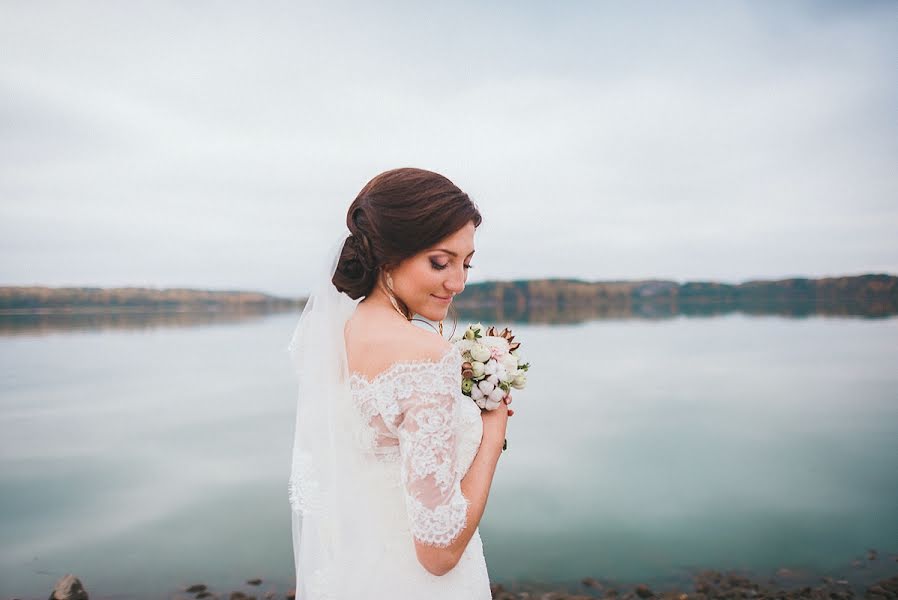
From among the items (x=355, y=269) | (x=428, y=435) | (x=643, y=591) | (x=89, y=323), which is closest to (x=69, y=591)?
(x=643, y=591)

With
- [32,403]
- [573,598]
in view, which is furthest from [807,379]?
[32,403]

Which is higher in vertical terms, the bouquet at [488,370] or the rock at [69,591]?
the bouquet at [488,370]

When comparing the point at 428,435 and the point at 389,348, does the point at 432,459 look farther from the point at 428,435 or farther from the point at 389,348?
the point at 389,348

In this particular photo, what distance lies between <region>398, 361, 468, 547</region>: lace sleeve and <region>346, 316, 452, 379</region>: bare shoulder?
57mm

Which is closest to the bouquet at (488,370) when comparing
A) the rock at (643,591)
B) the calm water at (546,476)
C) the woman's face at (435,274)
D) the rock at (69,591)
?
the woman's face at (435,274)

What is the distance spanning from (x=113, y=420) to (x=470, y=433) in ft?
73.6

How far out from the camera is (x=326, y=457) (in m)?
2.06

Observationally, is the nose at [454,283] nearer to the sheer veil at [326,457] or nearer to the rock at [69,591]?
the sheer veil at [326,457]

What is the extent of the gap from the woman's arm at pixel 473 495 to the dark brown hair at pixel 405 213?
0.67m

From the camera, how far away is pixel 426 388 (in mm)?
1636

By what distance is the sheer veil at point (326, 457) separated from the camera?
6.65ft

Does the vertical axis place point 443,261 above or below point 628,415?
above

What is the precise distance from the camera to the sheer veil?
203cm

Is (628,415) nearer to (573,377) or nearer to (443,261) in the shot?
(573,377)
